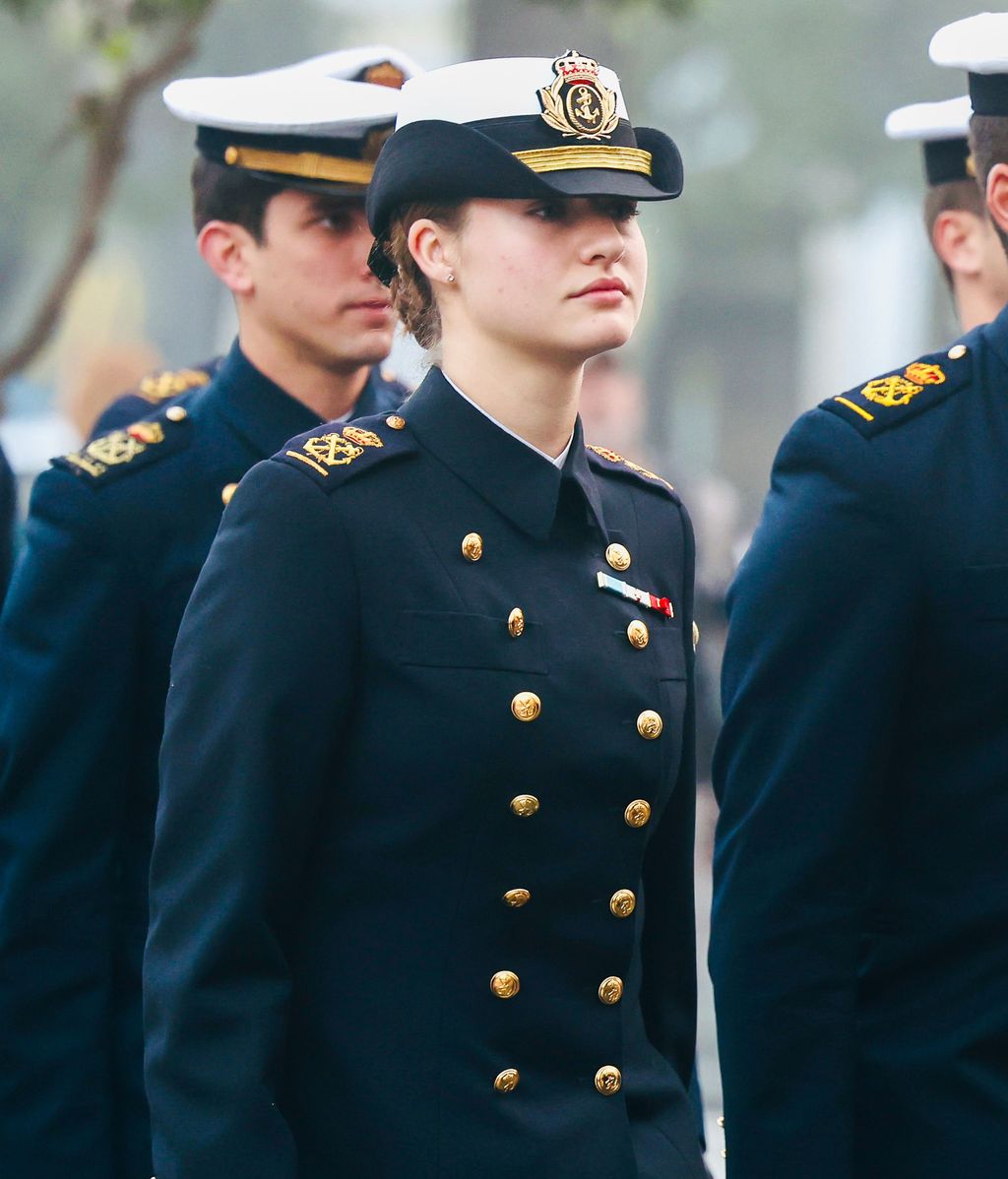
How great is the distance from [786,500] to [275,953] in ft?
2.75

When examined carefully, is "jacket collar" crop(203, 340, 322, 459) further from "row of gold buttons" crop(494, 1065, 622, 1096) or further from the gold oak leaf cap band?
"row of gold buttons" crop(494, 1065, 622, 1096)

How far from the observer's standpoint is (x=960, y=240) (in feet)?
15.3

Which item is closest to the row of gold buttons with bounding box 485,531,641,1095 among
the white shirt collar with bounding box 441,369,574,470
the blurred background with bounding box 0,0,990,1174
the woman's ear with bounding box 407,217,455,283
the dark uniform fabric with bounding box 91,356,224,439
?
the white shirt collar with bounding box 441,369,574,470

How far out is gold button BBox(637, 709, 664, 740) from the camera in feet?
9.66

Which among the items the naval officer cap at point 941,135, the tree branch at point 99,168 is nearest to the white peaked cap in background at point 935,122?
the naval officer cap at point 941,135

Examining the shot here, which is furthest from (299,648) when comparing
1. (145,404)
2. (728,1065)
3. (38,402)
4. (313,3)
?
(313,3)

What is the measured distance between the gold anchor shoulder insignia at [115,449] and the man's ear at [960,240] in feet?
5.18

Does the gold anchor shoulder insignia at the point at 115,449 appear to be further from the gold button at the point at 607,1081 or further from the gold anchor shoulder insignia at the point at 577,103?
the gold button at the point at 607,1081

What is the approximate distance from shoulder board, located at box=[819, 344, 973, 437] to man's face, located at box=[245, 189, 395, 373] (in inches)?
42.1

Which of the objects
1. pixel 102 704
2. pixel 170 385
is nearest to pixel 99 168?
pixel 170 385

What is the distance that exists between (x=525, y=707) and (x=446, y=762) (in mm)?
115

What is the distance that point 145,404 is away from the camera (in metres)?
5.66

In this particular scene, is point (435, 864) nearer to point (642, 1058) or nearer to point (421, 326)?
point (642, 1058)

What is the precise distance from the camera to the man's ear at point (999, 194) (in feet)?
10.3
